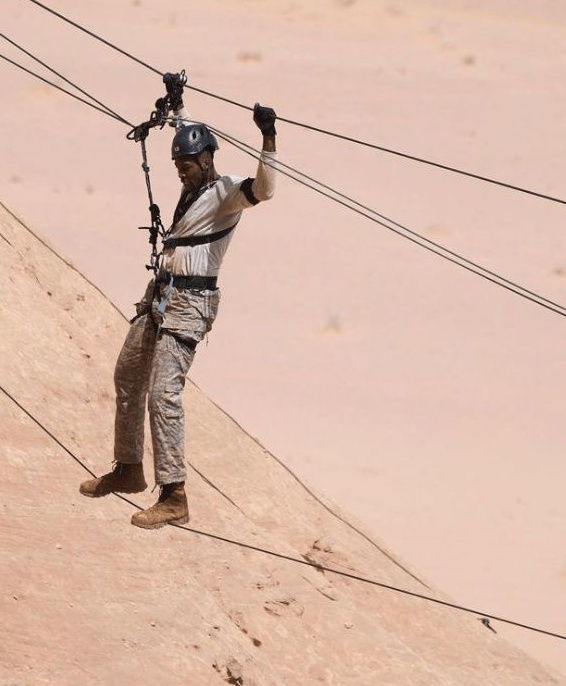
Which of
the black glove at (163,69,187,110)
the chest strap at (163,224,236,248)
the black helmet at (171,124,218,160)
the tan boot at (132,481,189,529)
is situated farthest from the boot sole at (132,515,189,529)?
the black glove at (163,69,187,110)

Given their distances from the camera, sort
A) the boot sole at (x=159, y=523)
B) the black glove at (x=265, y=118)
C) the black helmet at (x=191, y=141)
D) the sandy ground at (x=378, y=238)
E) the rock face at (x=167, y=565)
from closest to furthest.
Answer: the black glove at (x=265, y=118) < the black helmet at (x=191, y=141) < the rock face at (x=167, y=565) < the boot sole at (x=159, y=523) < the sandy ground at (x=378, y=238)

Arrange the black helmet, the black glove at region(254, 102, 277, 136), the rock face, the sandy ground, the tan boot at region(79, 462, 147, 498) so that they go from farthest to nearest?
the sandy ground → the tan boot at region(79, 462, 147, 498) → the rock face → the black helmet → the black glove at region(254, 102, 277, 136)

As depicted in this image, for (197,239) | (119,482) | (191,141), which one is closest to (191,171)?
(191,141)

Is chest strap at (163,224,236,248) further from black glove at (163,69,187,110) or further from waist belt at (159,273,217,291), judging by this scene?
black glove at (163,69,187,110)

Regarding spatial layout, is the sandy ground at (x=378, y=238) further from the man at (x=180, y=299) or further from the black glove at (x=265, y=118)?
the black glove at (x=265, y=118)

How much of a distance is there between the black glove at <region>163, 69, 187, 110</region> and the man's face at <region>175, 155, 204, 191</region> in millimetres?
521

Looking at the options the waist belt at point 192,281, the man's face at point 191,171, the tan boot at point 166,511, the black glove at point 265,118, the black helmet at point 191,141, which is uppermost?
the black glove at point 265,118

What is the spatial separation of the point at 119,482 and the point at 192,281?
1.35 meters

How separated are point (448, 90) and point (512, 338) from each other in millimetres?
9118

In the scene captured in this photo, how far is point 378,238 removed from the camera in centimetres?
2900

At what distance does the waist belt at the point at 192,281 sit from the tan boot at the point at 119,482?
116 centimetres

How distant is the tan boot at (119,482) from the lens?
8758mm

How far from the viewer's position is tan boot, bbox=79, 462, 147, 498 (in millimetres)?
8758

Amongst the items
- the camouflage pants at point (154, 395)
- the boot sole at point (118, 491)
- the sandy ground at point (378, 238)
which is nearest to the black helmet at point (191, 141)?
the camouflage pants at point (154, 395)
